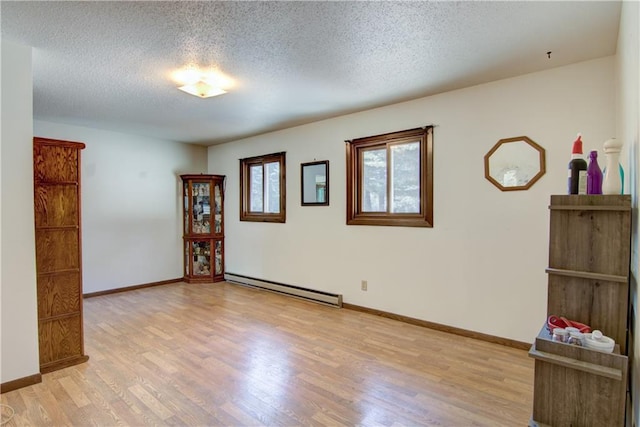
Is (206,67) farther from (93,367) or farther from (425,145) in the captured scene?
(93,367)

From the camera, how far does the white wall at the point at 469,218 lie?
9.32 ft

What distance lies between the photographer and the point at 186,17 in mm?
2100

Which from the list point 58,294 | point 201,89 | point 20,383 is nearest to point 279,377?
point 20,383

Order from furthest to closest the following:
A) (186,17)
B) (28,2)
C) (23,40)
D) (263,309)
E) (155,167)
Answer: (155,167) → (263,309) → (23,40) → (186,17) → (28,2)

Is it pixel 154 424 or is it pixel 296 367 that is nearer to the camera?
pixel 154 424

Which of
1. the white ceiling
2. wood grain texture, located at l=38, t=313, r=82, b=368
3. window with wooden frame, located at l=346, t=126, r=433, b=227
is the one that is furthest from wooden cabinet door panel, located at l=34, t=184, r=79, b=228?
window with wooden frame, located at l=346, t=126, r=433, b=227

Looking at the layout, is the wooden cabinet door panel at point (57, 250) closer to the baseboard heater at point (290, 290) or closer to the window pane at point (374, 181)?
the baseboard heater at point (290, 290)

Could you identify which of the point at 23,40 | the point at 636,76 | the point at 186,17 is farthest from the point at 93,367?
the point at 636,76

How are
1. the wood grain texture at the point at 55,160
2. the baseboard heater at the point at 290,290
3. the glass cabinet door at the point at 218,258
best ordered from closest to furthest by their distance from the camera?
the wood grain texture at the point at 55,160
the baseboard heater at the point at 290,290
the glass cabinet door at the point at 218,258

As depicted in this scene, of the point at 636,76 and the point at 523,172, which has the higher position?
the point at 636,76

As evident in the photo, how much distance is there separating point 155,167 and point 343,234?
3.53 metres

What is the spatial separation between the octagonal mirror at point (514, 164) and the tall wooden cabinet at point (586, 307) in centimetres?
144

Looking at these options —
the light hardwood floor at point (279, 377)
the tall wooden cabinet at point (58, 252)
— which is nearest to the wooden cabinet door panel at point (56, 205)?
the tall wooden cabinet at point (58, 252)

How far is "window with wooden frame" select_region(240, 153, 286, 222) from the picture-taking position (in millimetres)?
5191
